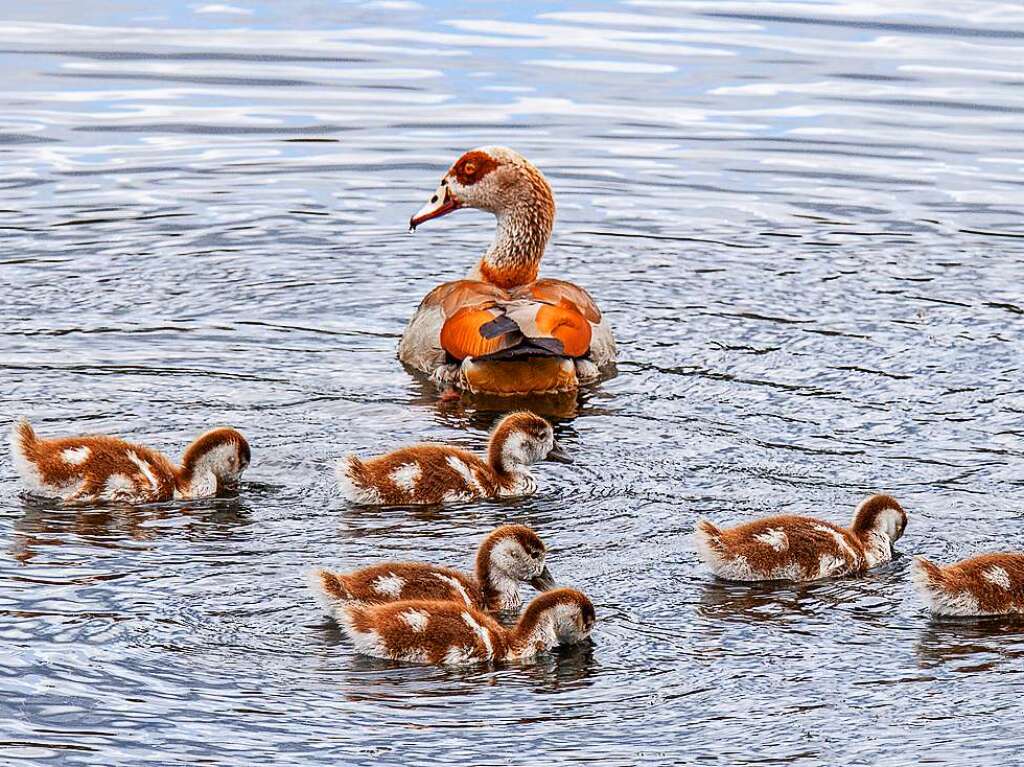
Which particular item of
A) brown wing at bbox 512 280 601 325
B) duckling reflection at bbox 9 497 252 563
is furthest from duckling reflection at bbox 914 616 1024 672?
brown wing at bbox 512 280 601 325

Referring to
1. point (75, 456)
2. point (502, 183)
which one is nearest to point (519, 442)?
point (75, 456)

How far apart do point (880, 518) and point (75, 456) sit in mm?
3881

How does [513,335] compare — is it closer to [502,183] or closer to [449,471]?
[502,183]

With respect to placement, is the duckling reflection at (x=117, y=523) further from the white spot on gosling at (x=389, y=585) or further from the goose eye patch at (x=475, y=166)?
the goose eye patch at (x=475, y=166)

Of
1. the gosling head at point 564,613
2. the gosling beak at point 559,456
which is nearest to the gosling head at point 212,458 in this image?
the gosling beak at point 559,456

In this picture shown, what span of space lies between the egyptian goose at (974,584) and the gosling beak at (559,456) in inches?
99.7

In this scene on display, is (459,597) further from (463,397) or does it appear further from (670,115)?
(670,115)

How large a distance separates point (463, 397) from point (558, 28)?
13.4 m

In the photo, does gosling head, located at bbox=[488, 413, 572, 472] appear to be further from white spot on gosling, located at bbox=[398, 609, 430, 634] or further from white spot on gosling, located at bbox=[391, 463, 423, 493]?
white spot on gosling, located at bbox=[398, 609, 430, 634]

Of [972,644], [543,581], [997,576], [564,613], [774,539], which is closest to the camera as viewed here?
[564,613]

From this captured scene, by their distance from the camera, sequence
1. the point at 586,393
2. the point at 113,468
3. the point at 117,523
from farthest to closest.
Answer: the point at 586,393
the point at 113,468
the point at 117,523

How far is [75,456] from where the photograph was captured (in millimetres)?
9977

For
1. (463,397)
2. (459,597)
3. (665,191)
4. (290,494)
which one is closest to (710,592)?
(459,597)

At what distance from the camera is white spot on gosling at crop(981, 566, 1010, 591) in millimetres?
8812
